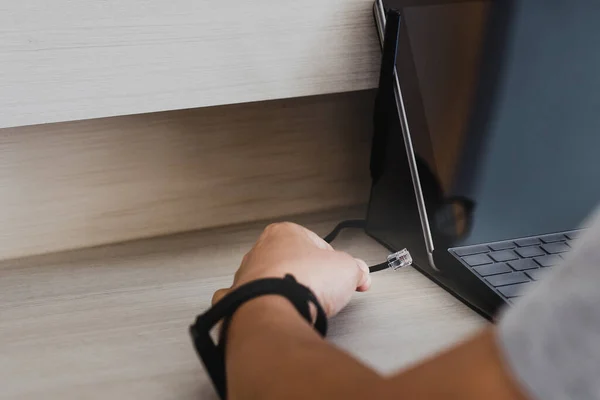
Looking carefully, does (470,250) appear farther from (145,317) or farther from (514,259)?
(145,317)

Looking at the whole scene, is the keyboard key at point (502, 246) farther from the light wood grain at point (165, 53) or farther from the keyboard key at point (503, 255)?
the light wood grain at point (165, 53)

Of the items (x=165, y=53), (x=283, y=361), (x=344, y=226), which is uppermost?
(x=165, y=53)

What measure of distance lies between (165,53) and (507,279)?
347mm

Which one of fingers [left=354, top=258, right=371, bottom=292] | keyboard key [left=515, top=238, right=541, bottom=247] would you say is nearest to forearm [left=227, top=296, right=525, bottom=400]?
fingers [left=354, top=258, right=371, bottom=292]

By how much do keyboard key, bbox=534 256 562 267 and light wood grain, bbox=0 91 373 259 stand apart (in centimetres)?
28

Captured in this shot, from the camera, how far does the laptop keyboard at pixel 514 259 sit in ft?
1.66

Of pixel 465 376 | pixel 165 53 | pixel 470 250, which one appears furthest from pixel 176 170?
pixel 465 376

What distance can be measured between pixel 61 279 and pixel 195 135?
21 cm

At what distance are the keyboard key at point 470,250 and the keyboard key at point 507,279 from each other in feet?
0.14

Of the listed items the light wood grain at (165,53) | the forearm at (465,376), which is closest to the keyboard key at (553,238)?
the light wood grain at (165,53)

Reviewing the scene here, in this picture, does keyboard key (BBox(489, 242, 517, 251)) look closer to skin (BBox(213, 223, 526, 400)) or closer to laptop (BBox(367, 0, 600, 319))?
laptop (BBox(367, 0, 600, 319))

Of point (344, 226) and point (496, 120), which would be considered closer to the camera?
point (496, 120)

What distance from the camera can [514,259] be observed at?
0.54 metres

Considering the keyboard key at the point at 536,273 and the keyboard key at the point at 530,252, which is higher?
the keyboard key at the point at 536,273
